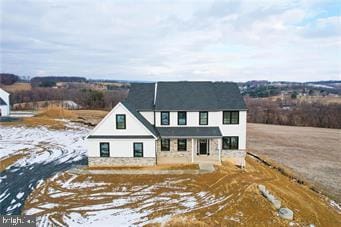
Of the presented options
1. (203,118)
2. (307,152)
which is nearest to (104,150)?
(203,118)

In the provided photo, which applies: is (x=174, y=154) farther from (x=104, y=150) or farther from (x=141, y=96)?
(x=141, y=96)

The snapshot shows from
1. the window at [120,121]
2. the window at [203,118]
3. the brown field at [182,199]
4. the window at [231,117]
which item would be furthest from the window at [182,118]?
the brown field at [182,199]

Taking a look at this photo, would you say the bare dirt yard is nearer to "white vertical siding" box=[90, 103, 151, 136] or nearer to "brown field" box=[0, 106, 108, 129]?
"white vertical siding" box=[90, 103, 151, 136]

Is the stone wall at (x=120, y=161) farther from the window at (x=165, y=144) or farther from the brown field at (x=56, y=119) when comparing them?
the brown field at (x=56, y=119)

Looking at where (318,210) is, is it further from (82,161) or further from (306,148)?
(306,148)

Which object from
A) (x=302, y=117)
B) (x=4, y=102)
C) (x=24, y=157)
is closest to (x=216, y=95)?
(x=24, y=157)

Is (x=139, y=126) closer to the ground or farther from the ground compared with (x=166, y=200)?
farther from the ground

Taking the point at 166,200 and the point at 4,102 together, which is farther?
the point at 4,102

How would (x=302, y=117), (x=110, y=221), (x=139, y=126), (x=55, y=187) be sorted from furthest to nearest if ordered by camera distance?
(x=302, y=117), (x=139, y=126), (x=55, y=187), (x=110, y=221)

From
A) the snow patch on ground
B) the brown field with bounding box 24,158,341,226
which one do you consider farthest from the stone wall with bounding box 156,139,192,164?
the snow patch on ground
